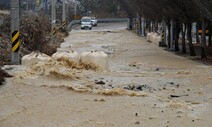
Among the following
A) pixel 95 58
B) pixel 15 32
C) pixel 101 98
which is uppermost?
pixel 15 32

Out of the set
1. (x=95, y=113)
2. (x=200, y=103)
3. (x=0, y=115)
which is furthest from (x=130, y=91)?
(x=0, y=115)

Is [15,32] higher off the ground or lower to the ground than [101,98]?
higher

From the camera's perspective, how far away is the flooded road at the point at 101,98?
1057cm

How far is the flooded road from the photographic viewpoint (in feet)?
34.7

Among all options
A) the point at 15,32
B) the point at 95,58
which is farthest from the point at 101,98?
the point at 15,32

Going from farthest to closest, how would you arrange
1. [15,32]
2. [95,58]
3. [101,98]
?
[15,32] → [95,58] → [101,98]

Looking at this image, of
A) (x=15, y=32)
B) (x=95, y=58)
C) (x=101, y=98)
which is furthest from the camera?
(x=15, y=32)

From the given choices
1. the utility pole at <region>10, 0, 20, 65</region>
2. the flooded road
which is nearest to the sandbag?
the flooded road

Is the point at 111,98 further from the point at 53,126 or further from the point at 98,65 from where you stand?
the point at 98,65

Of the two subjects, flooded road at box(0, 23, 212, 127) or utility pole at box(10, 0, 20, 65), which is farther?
utility pole at box(10, 0, 20, 65)

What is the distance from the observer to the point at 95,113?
11.3 m

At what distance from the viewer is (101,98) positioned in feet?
43.9

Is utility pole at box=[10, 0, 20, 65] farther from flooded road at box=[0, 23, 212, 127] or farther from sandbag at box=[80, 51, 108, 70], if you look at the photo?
sandbag at box=[80, 51, 108, 70]

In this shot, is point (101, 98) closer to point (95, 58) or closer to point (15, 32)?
point (95, 58)
